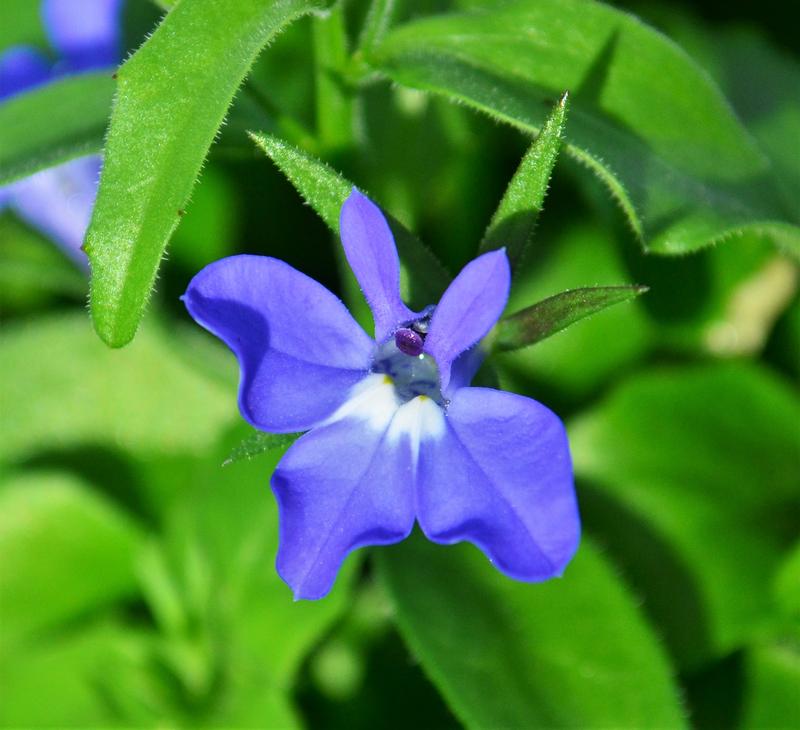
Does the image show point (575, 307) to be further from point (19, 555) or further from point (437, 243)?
point (19, 555)

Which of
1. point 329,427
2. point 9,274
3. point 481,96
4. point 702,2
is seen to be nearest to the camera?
point 329,427

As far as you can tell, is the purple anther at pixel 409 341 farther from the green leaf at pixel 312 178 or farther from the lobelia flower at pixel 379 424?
the green leaf at pixel 312 178

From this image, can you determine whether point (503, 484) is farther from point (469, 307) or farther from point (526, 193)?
point (526, 193)

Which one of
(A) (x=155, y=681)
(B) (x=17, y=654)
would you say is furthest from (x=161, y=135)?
(B) (x=17, y=654)

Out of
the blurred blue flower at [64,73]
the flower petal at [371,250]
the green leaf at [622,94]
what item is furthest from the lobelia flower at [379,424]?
the blurred blue flower at [64,73]

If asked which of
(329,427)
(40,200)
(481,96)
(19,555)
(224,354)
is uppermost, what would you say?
(481,96)

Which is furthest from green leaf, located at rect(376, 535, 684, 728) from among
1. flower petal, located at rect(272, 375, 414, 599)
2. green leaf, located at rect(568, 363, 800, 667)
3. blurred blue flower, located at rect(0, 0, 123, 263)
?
blurred blue flower, located at rect(0, 0, 123, 263)

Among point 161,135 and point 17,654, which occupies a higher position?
point 161,135
